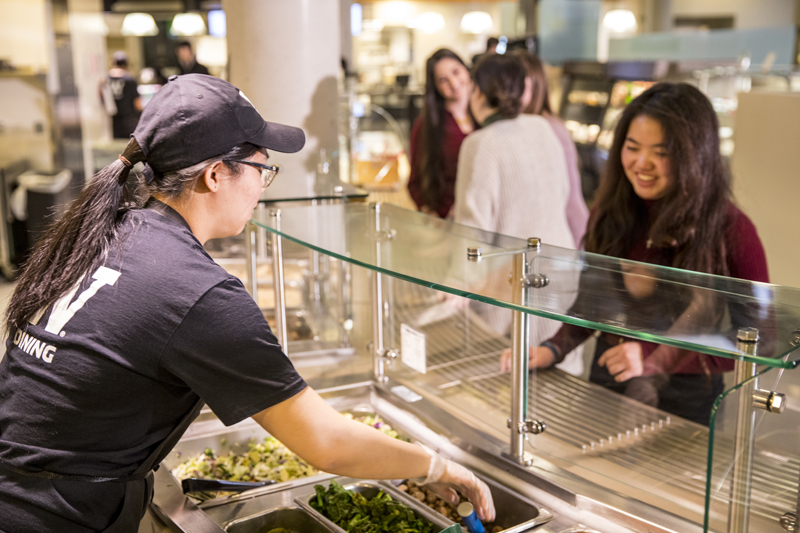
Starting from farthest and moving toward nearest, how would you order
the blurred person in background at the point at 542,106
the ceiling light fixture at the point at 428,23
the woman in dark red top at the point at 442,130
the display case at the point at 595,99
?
the ceiling light fixture at the point at 428,23 → the display case at the point at 595,99 → the woman in dark red top at the point at 442,130 → the blurred person in background at the point at 542,106

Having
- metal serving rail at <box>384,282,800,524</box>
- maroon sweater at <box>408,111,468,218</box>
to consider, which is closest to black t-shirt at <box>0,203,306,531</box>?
metal serving rail at <box>384,282,800,524</box>

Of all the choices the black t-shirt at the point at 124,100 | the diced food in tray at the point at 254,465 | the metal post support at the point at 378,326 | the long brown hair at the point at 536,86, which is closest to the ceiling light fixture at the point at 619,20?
the black t-shirt at the point at 124,100

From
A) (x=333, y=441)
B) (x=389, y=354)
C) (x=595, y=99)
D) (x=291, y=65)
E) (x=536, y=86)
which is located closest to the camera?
(x=333, y=441)

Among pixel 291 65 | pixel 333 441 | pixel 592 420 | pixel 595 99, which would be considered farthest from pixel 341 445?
pixel 595 99

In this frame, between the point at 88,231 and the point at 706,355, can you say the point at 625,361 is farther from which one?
the point at 88,231

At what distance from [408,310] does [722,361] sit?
100 cm

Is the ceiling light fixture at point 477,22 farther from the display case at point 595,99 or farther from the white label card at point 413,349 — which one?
the white label card at point 413,349

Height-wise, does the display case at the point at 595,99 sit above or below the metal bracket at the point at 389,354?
above

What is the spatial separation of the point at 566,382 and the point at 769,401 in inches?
37.1

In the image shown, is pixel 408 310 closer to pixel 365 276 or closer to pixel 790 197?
pixel 365 276

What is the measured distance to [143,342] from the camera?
1.14m

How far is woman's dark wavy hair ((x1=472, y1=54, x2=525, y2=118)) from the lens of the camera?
2871mm

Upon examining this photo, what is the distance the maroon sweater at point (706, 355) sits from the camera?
186 cm

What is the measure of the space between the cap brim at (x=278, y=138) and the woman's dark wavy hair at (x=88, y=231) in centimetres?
2
